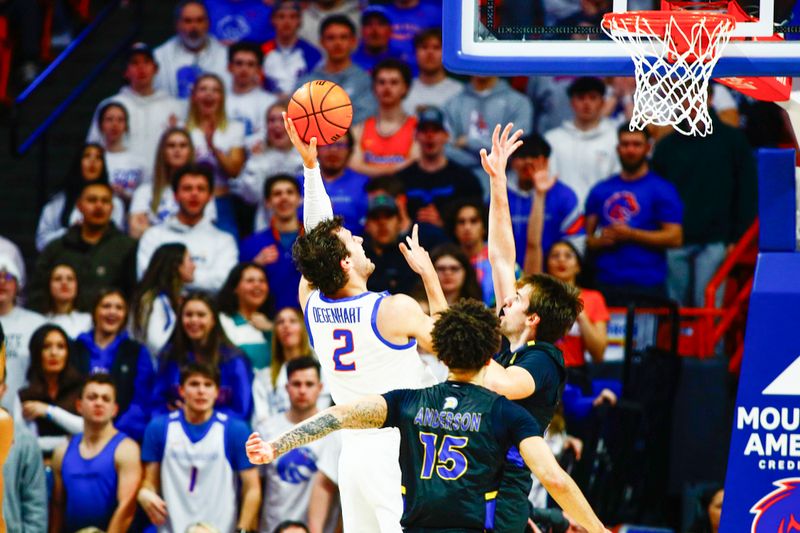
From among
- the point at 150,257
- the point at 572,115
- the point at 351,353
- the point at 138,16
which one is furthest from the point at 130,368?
the point at 138,16

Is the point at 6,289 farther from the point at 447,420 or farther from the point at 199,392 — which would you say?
the point at 447,420

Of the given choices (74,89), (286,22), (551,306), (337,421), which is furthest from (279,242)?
(337,421)

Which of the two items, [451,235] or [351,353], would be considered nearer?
[351,353]

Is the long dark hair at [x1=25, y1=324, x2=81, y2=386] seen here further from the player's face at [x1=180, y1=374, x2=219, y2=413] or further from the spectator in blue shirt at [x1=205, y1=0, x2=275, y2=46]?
the spectator in blue shirt at [x1=205, y1=0, x2=275, y2=46]

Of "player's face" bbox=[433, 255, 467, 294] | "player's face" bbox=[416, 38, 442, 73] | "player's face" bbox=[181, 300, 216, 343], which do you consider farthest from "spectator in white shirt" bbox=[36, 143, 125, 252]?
"player's face" bbox=[433, 255, 467, 294]

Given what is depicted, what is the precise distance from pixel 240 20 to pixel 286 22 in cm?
81

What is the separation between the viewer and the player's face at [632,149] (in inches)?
432

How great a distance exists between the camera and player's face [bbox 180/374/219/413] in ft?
31.9

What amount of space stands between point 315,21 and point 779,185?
22.9ft

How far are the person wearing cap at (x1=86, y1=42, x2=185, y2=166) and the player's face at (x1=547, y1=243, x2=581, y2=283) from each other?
380 cm

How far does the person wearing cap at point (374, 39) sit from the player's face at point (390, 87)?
978 millimetres

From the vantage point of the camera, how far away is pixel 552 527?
796 cm

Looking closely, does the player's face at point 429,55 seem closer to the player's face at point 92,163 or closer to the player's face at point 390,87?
the player's face at point 390,87

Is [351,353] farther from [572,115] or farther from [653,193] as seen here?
[572,115]
